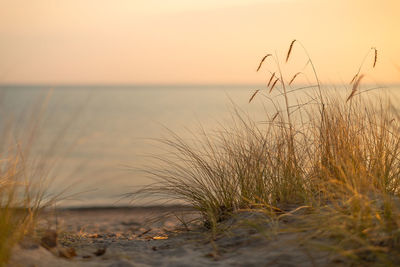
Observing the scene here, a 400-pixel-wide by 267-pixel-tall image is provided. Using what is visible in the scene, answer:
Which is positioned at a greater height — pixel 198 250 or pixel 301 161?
pixel 301 161

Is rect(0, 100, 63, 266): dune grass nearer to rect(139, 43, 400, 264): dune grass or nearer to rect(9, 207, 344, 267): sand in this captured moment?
rect(9, 207, 344, 267): sand

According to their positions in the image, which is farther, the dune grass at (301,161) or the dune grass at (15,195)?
the dune grass at (301,161)

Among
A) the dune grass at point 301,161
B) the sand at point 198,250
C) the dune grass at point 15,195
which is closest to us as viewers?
the dune grass at point 15,195

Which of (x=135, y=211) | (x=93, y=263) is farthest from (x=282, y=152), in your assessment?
(x=135, y=211)

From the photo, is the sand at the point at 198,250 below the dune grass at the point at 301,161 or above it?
below

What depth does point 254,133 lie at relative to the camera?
11.9ft

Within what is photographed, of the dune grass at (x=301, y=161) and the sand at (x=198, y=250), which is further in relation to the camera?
the dune grass at (x=301, y=161)

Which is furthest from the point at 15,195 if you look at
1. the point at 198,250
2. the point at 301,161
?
the point at 301,161

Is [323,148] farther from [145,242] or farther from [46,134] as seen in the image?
[46,134]

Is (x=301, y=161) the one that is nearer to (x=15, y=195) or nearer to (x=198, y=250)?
(x=198, y=250)

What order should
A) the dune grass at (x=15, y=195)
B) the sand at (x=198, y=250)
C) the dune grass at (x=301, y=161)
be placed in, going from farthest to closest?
the dune grass at (x=301, y=161) < the sand at (x=198, y=250) < the dune grass at (x=15, y=195)

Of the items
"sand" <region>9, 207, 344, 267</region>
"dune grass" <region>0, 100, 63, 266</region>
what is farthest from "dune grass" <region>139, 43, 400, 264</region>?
"dune grass" <region>0, 100, 63, 266</region>

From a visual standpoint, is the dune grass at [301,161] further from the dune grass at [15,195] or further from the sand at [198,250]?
the dune grass at [15,195]

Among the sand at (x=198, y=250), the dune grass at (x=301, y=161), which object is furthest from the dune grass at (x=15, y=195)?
the dune grass at (x=301, y=161)
